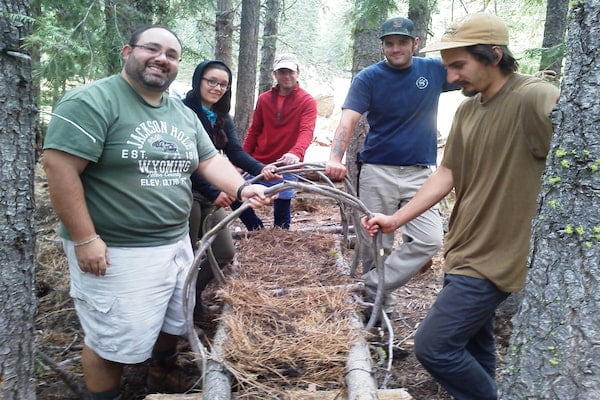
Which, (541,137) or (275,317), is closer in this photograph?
(541,137)

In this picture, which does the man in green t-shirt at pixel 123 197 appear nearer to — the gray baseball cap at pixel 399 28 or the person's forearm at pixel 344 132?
the person's forearm at pixel 344 132

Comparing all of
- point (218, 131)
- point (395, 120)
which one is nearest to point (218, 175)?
point (218, 131)

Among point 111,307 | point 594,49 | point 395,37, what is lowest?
point 111,307

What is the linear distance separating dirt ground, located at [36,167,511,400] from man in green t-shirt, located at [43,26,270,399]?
0.63m

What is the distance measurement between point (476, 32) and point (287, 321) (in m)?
1.97

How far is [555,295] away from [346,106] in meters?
2.66

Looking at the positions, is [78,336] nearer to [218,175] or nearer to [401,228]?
[218,175]

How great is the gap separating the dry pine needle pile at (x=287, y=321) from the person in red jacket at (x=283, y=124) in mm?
1037

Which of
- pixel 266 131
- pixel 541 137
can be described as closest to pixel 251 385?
pixel 541 137

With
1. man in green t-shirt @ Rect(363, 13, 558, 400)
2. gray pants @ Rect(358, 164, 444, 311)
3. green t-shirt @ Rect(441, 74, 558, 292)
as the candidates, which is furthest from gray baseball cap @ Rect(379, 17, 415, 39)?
green t-shirt @ Rect(441, 74, 558, 292)

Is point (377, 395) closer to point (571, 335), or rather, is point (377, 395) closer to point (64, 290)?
point (571, 335)

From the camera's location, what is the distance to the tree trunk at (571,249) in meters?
1.77

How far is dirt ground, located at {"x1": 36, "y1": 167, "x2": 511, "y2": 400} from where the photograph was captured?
11.2 ft

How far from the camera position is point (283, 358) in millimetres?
2848
